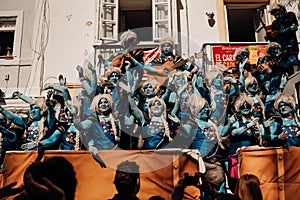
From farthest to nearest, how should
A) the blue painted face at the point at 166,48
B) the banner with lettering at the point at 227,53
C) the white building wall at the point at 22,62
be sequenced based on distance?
the white building wall at the point at 22,62, the banner with lettering at the point at 227,53, the blue painted face at the point at 166,48

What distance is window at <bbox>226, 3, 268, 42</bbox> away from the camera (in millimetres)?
12383

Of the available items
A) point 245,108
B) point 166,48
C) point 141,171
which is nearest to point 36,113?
point 141,171

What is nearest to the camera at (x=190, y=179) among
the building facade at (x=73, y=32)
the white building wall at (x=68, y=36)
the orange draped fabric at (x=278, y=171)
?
the orange draped fabric at (x=278, y=171)

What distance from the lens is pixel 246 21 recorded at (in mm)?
13859

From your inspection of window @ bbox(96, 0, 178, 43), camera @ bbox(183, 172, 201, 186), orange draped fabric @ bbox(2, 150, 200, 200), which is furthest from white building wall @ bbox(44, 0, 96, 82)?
camera @ bbox(183, 172, 201, 186)

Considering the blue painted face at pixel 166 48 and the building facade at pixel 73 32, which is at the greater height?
the building facade at pixel 73 32

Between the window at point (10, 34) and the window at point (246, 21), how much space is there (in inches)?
261

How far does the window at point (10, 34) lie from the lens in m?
11.5

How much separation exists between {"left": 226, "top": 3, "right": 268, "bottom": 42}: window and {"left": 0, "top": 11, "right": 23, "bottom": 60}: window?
6617 millimetres

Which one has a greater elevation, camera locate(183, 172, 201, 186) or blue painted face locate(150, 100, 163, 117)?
blue painted face locate(150, 100, 163, 117)

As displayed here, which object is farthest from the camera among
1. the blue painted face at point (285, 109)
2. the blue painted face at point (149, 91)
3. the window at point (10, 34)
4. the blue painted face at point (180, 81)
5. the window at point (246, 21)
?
the window at point (246, 21)

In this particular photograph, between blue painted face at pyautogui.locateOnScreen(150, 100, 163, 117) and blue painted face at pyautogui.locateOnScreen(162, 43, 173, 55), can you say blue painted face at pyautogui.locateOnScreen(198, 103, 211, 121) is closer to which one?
blue painted face at pyautogui.locateOnScreen(150, 100, 163, 117)

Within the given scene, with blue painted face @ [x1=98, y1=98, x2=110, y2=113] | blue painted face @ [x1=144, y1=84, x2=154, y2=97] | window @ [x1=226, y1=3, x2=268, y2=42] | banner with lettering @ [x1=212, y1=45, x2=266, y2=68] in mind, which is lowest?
blue painted face @ [x1=98, y1=98, x2=110, y2=113]

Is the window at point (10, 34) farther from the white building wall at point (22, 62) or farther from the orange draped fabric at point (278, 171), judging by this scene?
the orange draped fabric at point (278, 171)
